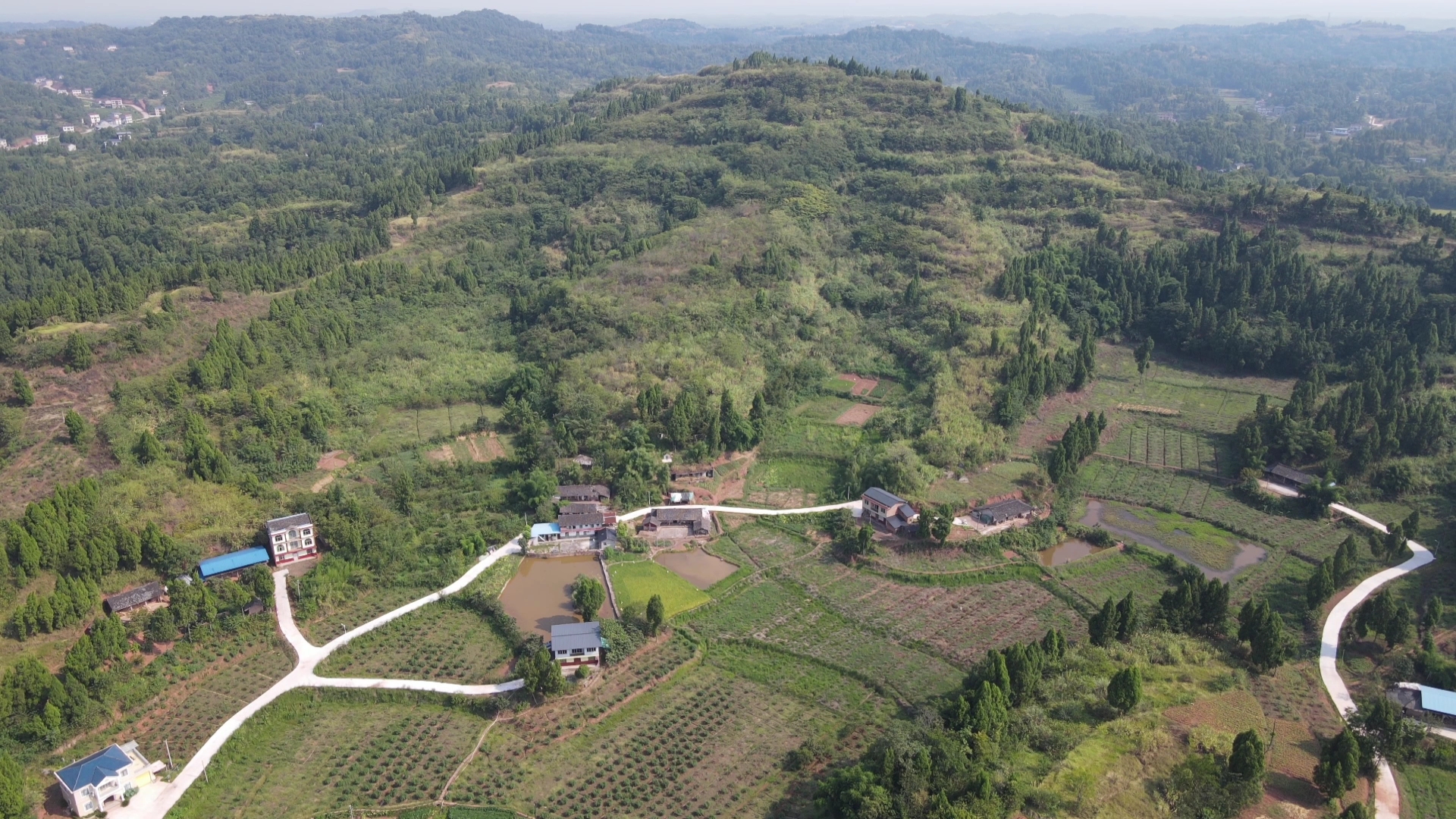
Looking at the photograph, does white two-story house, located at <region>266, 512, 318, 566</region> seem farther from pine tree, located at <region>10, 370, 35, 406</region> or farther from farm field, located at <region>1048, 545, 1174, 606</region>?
farm field, located at <region>1048, 545, 1174, 606</region>

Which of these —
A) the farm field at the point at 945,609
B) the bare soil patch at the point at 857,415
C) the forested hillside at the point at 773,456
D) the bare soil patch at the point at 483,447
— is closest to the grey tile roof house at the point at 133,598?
the forested hillside at the point at 773,456

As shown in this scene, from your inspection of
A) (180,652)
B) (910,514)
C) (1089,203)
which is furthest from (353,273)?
(1089,203)

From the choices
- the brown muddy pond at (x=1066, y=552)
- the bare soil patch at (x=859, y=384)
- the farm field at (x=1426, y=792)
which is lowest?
the brown muddy pond at (x=1066, y=552)

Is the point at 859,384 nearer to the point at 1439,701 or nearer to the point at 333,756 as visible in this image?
the point at 1439,701

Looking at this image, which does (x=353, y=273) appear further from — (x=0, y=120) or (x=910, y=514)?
Answer: (x=0, y=120)

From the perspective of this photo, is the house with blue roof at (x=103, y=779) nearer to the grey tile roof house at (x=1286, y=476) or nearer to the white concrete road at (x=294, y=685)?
the white concrete road at (x=294, y=685)

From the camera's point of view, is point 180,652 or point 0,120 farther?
point 0,120
